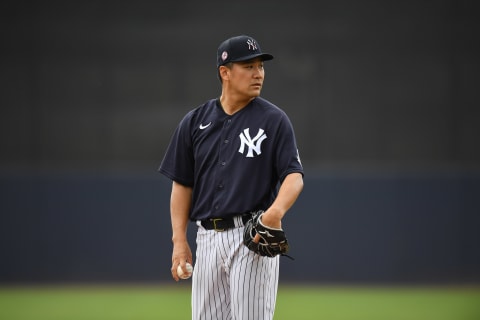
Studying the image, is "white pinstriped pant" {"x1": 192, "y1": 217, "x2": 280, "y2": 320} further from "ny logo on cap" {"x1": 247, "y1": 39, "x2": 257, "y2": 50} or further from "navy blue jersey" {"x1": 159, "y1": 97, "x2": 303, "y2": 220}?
"ny logo on cap" {"x1": 247, "y1": 39, "x2": 257, "y2": 50}

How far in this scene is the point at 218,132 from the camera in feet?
12.4

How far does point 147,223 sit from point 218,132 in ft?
21.0

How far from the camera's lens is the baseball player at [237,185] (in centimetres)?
358

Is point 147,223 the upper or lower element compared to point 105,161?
lower

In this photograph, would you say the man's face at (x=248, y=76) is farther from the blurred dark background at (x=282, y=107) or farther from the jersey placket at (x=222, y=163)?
the blurred dark background at (x=282, y=107)

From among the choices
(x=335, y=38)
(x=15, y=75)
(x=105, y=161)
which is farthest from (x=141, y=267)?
(x=335, y=38)

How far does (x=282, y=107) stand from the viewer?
10.1 metres

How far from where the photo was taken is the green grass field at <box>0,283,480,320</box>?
7477 mm

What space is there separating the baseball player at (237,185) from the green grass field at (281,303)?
149 inches

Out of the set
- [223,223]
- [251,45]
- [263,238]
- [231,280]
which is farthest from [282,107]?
[263,238]

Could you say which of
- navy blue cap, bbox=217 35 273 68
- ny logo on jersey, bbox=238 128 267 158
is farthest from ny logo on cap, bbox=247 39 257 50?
ny logo on jersey, bbox=238 128 267 158

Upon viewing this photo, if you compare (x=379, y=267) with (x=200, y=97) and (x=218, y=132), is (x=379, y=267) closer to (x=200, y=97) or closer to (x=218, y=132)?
(x=200, y=97)

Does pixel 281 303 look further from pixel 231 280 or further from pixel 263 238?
pixel 263 238

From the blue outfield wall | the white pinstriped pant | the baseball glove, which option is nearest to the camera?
the baseball glove
